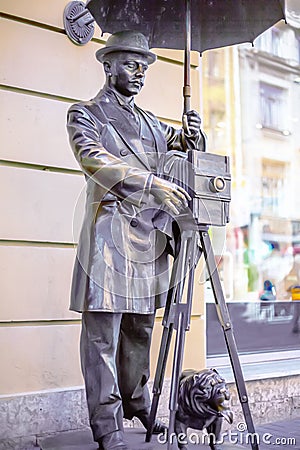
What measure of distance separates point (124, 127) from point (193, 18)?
0.81 meters

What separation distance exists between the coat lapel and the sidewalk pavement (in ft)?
4.65

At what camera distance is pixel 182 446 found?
2895 millimetres

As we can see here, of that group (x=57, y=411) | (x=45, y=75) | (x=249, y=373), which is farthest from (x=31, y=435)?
(x=45, y=75)

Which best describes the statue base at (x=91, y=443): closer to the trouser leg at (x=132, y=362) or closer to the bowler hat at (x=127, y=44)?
the trouser leg at (x=132, y=362)

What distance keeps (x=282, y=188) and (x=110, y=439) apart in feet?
21.0

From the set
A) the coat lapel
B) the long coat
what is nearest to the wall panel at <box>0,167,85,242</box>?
the long coat

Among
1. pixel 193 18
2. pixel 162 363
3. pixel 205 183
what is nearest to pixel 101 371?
pixel 162 363

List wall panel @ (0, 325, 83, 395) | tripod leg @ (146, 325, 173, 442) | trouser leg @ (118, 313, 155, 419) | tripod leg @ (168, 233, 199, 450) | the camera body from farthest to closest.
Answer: wall panel @ (0, 325, 83, 395), trouser leg @ (118, 313, 155, 419), tripod leg @ (146, 325, 173, 442), the camera body, tripod leg @ (168, 233, 199, 450)

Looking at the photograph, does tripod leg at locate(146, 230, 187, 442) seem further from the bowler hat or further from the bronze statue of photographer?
the bowler hat

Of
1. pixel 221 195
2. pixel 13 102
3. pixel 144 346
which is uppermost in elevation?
pixel 13 102

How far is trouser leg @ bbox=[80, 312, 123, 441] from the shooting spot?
291 centimetres

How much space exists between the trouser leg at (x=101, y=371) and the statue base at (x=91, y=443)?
0.19m

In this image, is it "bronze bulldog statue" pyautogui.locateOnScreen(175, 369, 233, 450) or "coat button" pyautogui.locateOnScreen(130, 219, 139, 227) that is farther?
"coat button" pyautogui.locateOnScreen(130, 219, 139, 227)

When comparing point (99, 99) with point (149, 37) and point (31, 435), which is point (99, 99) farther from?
point (31, 435)
